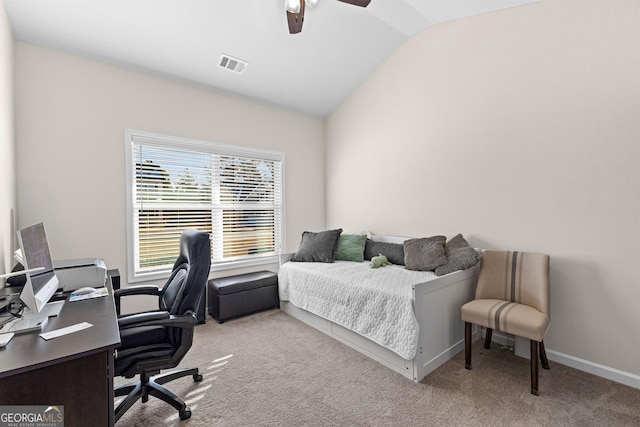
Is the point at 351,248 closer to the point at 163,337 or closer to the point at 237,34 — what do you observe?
the point at 163,337

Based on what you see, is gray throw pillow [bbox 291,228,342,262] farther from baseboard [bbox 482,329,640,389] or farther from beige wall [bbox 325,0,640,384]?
baseboard [bbox 482,329,640,389]

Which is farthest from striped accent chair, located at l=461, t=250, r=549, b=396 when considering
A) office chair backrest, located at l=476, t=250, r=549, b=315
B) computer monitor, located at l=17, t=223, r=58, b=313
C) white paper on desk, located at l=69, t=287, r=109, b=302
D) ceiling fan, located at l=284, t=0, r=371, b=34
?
computer monitor, located at l=17, t=223, r=58, b=313

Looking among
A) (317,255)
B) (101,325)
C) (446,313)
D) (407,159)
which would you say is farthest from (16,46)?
(446,313)

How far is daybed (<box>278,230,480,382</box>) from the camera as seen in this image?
83.2 inches

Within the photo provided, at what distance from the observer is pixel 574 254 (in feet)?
7.43

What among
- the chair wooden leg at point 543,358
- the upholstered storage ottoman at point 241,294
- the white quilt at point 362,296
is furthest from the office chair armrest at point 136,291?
the chair wooden leg at point 543,358

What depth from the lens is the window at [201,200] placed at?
3053mm

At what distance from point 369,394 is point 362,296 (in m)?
0.72

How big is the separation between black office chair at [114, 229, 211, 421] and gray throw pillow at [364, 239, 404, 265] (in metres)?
2.15

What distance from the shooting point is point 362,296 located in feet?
8.05

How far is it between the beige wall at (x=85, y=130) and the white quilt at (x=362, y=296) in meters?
1.83

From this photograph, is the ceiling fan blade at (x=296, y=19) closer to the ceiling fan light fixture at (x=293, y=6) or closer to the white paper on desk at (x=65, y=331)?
the ceiling fan light fixture at (x=293, y=6)

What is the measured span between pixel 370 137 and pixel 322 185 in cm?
112

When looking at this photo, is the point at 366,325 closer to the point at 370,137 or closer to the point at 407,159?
the point at 407,159
